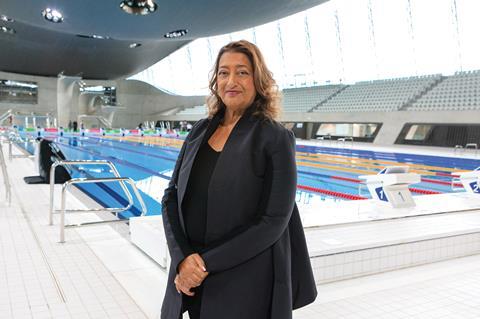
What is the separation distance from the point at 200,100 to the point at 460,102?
24.2 meters

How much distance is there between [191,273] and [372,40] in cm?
1954

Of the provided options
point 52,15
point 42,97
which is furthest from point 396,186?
point 42,97

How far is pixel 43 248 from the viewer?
9.87ft

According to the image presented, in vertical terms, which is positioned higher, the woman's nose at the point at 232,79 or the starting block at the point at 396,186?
the woman's nose at the point at 232,79

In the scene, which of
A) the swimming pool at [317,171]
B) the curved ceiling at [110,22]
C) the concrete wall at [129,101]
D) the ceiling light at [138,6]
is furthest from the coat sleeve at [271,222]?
the concrete wall at [129,101]

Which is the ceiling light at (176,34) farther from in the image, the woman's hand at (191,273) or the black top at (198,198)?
the woman's hand at (191,273)

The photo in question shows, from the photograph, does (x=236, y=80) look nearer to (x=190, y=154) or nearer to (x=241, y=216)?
(x=190, y=154)

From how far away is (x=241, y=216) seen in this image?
3.56 feet

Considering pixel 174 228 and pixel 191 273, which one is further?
pixel 174 228

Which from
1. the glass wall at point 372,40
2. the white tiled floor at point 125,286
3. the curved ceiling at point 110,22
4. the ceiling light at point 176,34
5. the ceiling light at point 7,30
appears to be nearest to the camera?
the white tiled floor at point 125,286

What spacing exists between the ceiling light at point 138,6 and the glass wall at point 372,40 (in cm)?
349

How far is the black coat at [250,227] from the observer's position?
1.05 metres

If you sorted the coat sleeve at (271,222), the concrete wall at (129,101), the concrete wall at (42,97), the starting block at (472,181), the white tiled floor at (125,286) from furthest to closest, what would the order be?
the concrete wall at (129,101), the concrete wall at (42,97), the starting block at (472,181), the white tiled floor at (125,286), the coat sleeve at (271,222)

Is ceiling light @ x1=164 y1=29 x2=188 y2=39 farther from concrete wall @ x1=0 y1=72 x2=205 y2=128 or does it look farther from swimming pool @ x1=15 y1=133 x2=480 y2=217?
concrete wall @ x1=0 y1=72 x2=205 y2=128
